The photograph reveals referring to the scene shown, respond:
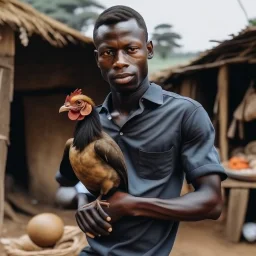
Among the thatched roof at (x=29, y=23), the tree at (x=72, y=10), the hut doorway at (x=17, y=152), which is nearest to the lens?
the thatched roof at (x=29, y=23)

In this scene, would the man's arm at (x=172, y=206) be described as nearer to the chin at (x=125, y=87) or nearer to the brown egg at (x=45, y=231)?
the chin at (x=125, y=87)

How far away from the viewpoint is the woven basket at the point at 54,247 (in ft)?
14.1

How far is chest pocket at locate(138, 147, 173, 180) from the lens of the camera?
1.63 metres

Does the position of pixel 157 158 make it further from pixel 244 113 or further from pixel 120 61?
pixel 244 113

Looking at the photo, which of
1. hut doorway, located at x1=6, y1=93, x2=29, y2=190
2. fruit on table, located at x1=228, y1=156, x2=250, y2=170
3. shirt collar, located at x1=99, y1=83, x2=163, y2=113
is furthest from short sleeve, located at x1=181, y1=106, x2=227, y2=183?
hut doorway, located at x1=6, y1=93, x2=29, y2=190

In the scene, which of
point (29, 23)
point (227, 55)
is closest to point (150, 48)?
point (29, 23)

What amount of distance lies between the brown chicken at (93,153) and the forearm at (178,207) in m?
0.12

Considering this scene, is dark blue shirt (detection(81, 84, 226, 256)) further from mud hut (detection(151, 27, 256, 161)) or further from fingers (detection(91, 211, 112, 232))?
mud hut (detection(151, 27, 256, 161))

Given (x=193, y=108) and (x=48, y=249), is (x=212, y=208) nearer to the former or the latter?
(x=193, y=108)

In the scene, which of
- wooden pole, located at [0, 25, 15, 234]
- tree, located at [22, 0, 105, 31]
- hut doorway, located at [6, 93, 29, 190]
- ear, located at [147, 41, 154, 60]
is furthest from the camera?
tree, located at [22, 0, 105, 31]

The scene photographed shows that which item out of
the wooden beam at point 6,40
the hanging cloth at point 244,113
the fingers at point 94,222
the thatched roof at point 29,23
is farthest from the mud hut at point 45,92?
the fingers at point 94,222

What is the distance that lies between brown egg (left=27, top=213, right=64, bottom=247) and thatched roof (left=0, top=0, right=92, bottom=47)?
5.89 feet

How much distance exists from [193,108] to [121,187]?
37cm

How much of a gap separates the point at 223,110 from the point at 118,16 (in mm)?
4960
